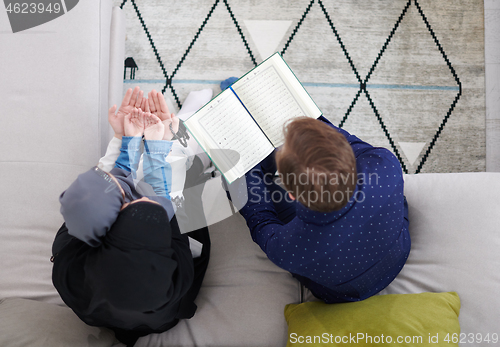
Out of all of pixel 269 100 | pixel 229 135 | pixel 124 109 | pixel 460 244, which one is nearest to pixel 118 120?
pixel 124 109

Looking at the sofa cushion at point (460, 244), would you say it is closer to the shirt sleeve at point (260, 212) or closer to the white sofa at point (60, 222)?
the white sofa at point (60, 222)

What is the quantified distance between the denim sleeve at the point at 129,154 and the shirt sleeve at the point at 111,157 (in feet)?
0.08

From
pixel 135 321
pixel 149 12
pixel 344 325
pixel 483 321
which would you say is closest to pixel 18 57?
pixel 149 12

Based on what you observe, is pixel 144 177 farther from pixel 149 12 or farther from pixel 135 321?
pixel 149 12

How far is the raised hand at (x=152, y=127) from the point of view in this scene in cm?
101

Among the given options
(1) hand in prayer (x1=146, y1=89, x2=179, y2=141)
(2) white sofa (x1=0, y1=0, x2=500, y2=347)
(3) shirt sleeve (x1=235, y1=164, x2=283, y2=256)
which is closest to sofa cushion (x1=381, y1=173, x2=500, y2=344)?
(2) white sofa (x1=0, y1=0, x2=500, y2=347)

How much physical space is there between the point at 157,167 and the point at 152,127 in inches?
5.7

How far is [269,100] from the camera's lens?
1.10 m

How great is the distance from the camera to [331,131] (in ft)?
2.52

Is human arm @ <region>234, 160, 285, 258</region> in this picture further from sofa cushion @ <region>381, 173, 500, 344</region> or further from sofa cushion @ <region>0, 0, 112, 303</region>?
sofa cushion @ <region>0, 0, 112, 303</region>

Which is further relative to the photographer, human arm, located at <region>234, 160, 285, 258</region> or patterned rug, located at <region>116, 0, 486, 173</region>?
patterned rug, located at <region>116, 0, 486, 173</region>

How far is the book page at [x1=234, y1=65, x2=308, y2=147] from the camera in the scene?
1.10m

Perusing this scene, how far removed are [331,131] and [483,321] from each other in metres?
→ 0.69

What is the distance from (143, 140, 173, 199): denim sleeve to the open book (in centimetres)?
13
